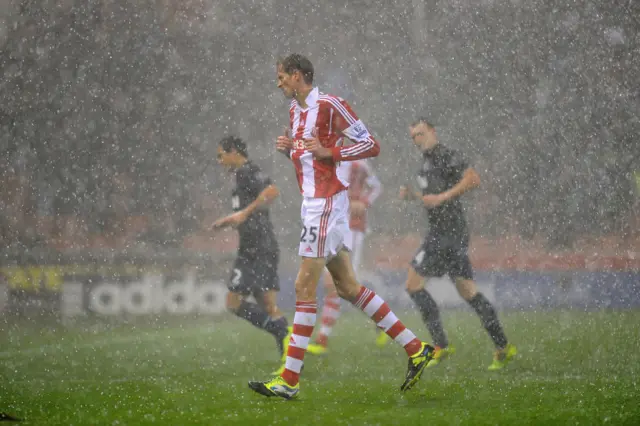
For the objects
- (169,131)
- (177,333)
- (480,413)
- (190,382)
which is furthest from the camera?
(169,131)

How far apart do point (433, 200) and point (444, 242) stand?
299 millimetres

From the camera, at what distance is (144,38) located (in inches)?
824

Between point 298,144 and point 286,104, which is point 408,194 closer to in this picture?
point 298,144

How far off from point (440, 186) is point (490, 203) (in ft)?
38.3

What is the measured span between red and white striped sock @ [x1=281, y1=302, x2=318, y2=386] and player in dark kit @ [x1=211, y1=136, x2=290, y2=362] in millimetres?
1627

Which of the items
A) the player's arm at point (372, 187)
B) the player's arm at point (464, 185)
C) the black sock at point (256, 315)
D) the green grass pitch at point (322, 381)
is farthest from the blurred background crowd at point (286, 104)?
the player's arm at point (464, 185)

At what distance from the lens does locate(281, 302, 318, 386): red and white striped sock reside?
460 cm

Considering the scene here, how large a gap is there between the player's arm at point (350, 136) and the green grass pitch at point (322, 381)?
1245mm

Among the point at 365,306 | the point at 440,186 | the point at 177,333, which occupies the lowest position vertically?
the point at 177,333

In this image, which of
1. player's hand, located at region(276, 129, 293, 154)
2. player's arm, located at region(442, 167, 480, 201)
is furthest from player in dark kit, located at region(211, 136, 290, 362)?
player's hand, located at region(276, 129, 293, 154)

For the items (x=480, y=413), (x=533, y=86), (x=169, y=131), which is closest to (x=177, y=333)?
(x=480, y=413)

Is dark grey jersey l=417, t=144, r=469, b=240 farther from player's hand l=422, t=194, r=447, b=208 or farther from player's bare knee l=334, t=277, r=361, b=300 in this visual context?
player's bare knee l=334, t=277, r=361, b=300

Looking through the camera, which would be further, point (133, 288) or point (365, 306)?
point (133, 288)

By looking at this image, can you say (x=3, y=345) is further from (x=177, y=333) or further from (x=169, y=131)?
(x=169, y=131)
